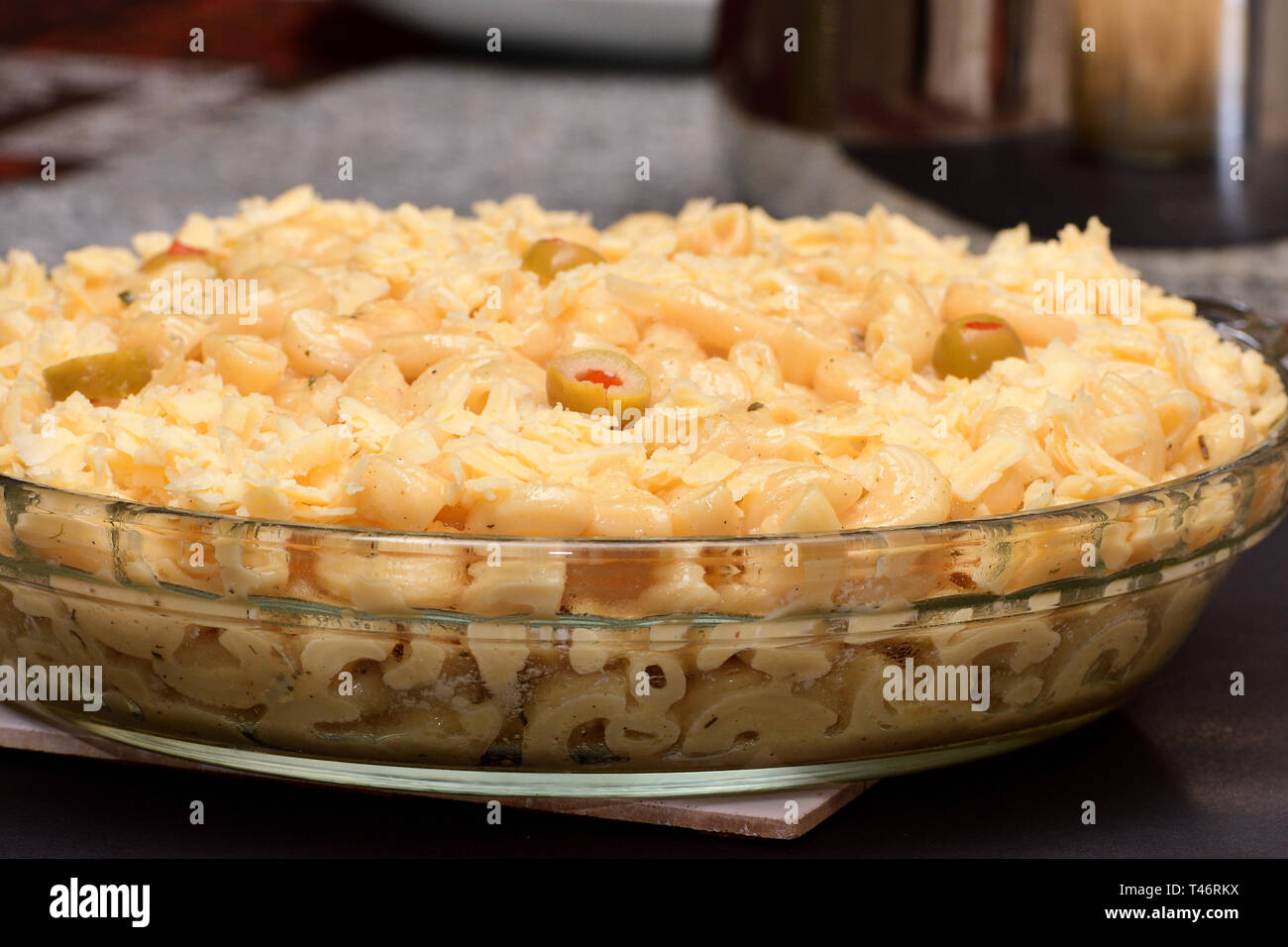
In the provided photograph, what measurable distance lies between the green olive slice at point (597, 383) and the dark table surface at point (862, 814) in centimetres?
22

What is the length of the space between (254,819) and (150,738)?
3.3 inches

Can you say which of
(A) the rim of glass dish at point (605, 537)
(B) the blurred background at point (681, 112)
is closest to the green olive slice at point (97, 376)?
(A) the rim of glass dish at point (605, 537)

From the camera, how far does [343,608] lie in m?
0.76

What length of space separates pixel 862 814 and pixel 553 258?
0.43m

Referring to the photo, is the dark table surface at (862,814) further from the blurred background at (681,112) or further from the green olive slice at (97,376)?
the blurred background at (681,112)

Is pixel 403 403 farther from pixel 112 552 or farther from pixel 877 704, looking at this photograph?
pixel 877 704

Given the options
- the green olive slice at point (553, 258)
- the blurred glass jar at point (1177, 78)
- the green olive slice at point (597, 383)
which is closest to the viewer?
the green olive slice at point (597, 383)

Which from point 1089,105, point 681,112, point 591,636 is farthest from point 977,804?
point 681,112

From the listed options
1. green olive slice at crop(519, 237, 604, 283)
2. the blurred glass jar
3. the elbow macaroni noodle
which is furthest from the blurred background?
the elbow macaroni noodle

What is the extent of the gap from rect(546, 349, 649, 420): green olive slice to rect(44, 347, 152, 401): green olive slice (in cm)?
25

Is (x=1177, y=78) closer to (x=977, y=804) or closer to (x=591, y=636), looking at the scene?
(x=977, y=804)

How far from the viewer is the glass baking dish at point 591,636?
0.75m

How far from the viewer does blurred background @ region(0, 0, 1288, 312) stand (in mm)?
2398

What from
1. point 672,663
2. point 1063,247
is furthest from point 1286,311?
point 672,663
